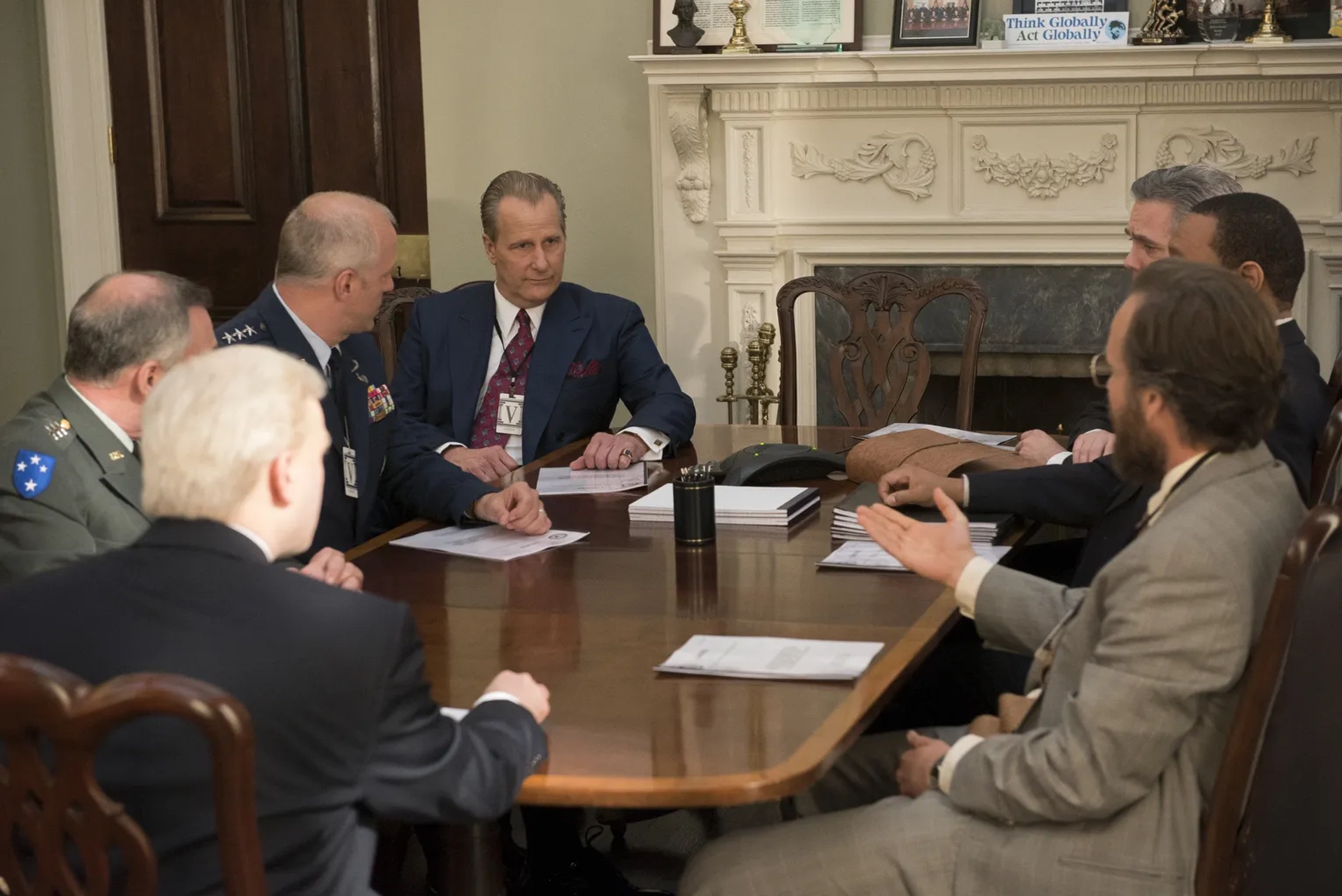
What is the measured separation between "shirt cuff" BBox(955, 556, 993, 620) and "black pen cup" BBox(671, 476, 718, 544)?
0.57 meters

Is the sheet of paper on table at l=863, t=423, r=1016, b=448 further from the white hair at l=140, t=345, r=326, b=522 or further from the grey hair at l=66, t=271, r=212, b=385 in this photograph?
the white hair at l=140, t=345, r=326, b=522

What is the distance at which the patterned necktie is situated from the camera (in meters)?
3.70

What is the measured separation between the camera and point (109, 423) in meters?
2.34

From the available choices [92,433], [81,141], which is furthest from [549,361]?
[81,141]

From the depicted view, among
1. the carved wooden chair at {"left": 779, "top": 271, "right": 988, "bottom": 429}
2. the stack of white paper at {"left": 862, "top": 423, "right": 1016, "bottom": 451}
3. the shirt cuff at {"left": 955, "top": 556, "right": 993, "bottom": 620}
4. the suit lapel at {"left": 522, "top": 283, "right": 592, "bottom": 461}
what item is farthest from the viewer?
the carved wooden chair at {"left": 779, "top": 271, "right": 988, "bottom": 429}

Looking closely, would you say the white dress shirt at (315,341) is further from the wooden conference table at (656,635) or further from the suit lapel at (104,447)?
the suit lapel at (104,447)

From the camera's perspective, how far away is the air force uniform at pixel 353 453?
9.36 ft

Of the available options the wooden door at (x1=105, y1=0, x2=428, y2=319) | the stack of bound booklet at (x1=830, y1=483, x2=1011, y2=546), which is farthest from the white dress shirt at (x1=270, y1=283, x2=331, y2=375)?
the wooden door at (x1=105, y1=0, x2=428, y2=319)

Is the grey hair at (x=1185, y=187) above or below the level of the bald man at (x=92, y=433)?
above

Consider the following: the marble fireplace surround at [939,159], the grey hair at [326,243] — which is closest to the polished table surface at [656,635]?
the grey hair at [326,243]

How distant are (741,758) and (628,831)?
1.57 metres

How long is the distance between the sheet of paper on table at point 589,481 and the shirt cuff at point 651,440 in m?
0.12

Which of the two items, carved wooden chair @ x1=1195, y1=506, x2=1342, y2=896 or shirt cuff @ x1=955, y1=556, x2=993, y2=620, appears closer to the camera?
carved wooden chair @ x1=1195, y1=506, x2=1342, y2=896

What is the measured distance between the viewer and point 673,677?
1.93m
